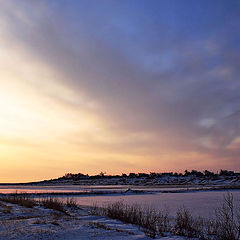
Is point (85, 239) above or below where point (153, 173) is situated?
below

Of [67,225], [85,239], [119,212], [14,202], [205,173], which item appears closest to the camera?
[85,239]

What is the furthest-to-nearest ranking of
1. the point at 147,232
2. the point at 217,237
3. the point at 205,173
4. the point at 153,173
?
the point at 153,173, the point at 205,173, the point at 147,232, the point at 217,237

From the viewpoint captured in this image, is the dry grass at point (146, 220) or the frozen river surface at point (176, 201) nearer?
the dry grass at point (146, 220)

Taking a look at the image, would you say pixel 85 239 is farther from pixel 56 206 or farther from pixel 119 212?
pixel 56 206

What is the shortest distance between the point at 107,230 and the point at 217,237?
4.61m

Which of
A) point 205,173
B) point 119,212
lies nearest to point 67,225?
point 119,212

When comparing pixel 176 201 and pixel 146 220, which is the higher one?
pixel 176 201

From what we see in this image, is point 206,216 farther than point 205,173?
No

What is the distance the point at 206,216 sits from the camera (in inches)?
744

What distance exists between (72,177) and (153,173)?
56964 millimetres

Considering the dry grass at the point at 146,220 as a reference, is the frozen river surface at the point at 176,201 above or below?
above

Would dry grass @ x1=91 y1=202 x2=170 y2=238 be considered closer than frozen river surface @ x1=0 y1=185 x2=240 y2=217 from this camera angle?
Yes

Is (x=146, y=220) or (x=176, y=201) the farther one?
(x=176, y=201)

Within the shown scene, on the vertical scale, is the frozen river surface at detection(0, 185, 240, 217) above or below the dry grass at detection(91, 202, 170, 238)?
above
